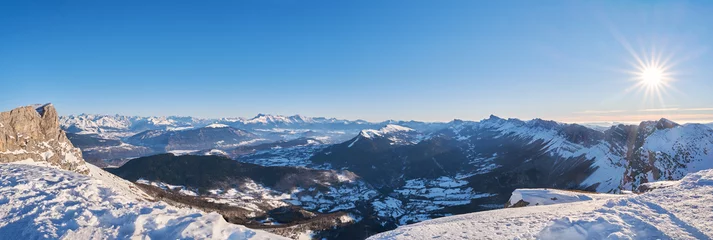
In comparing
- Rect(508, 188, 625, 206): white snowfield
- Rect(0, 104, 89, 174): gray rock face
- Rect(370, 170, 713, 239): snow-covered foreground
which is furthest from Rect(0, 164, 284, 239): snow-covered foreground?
Rect(0, 104, 89, 174): gray rock face

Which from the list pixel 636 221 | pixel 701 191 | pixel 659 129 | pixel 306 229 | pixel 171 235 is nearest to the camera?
pixel 171 235

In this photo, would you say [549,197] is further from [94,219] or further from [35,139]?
[35,139]

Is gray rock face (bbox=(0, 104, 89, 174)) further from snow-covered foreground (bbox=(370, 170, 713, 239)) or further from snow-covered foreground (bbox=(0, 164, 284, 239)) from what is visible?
snow-covered foreground (bbox=(370, 170, 713, 239))

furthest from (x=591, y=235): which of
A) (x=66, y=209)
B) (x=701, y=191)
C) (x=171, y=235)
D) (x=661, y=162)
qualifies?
(x=661, y=162)

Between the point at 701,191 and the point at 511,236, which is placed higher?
the point at 701,191

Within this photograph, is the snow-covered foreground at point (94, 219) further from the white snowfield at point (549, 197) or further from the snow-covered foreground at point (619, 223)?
the white snowfield at point (549, 197)

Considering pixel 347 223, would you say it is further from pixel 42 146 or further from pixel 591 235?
pixel 591 235
